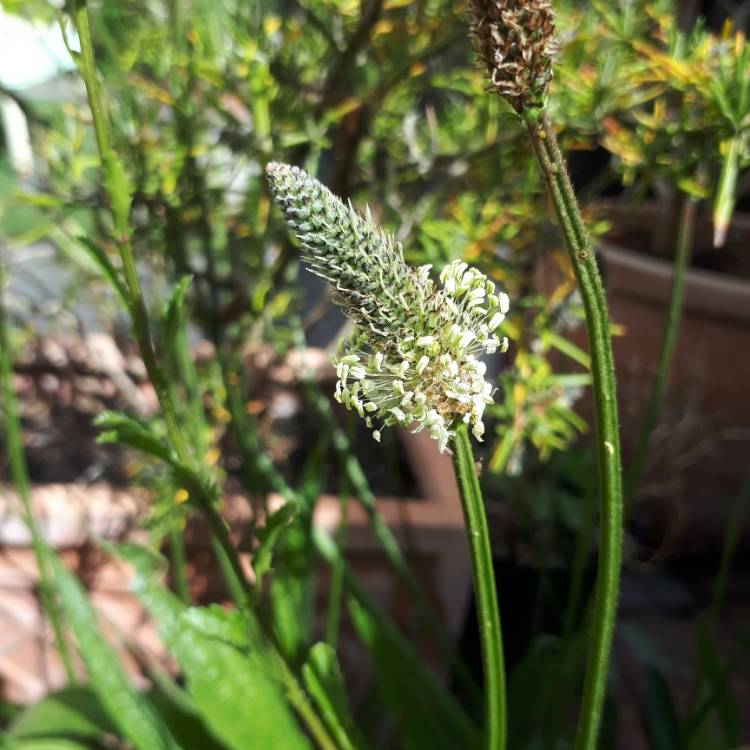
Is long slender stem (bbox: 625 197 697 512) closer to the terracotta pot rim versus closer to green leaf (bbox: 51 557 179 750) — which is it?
green leaf (bbox: 51 557 179 750)

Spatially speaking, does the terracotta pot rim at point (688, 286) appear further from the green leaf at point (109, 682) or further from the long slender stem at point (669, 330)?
the green leaf at point (109, 682)

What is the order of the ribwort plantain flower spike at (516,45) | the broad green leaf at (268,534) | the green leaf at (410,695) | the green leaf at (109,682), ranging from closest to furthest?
1. the ribwort plantain flower spike at (516,45)
2. the broad green leaf at (268,534)
3. the green leaf at (109,682)
4. the green leaf at (410,695)

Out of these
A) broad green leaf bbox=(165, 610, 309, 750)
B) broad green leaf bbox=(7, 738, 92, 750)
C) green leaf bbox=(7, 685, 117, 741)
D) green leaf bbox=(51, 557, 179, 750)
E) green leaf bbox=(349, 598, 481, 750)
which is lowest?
green leaf bbox=(7, 685, 117, 741)

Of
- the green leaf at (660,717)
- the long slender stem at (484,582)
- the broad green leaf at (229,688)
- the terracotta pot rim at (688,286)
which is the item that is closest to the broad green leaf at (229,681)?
the broad green leaf at (229,688)

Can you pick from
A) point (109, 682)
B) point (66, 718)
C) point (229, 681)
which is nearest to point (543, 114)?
point (229, 681)

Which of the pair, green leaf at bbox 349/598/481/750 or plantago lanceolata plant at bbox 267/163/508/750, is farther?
green leaf at bbox 349/598/481/750

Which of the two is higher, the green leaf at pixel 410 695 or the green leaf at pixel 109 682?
the green leaf at pixel 109 682

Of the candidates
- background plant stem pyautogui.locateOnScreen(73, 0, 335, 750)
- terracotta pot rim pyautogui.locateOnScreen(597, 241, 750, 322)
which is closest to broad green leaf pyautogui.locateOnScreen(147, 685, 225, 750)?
background plant stem pyautogui.locateOnScreen(73, 0, 335, 750)

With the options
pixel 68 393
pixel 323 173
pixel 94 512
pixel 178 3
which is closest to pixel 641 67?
pixel 178 3

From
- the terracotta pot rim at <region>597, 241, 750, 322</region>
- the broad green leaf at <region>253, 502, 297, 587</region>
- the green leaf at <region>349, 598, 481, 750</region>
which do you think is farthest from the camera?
the terracotta pot rim at <region>597, 241, 750, 322</region>
